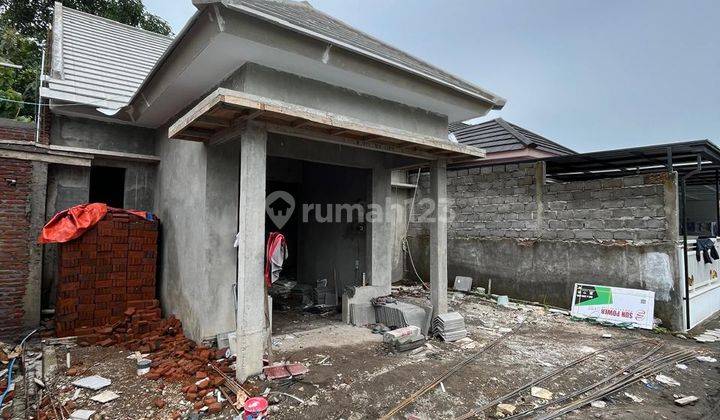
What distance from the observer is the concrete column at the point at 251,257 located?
12.4 ft

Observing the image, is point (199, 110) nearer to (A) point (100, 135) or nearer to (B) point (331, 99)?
(B) point (331, 99)

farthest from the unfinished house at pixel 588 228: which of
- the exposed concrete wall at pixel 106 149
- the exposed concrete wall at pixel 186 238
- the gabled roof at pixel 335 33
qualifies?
the exposed concrete wall at pixel 106 149

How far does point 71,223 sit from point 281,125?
3.64 metres

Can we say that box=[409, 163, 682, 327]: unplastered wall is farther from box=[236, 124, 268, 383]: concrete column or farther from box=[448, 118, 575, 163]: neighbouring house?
box=[236, 124, 268, 383]: concrete column

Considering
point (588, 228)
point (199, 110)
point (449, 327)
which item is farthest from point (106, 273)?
point (588, 228)

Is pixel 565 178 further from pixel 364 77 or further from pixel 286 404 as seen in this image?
pixel 286 404

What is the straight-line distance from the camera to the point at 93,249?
5.31 metres

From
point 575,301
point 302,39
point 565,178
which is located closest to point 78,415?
point 302,39

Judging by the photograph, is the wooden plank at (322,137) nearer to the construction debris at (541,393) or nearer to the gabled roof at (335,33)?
Answer: the gabled roof at (335,33)

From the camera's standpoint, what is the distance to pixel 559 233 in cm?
747

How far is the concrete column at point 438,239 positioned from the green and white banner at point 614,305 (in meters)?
3.13

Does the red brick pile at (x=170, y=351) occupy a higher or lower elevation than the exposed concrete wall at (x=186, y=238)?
lower

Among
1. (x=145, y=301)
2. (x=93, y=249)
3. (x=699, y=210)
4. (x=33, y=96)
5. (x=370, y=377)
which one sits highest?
(x=33, y=96)

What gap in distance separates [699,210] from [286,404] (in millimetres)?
17718
